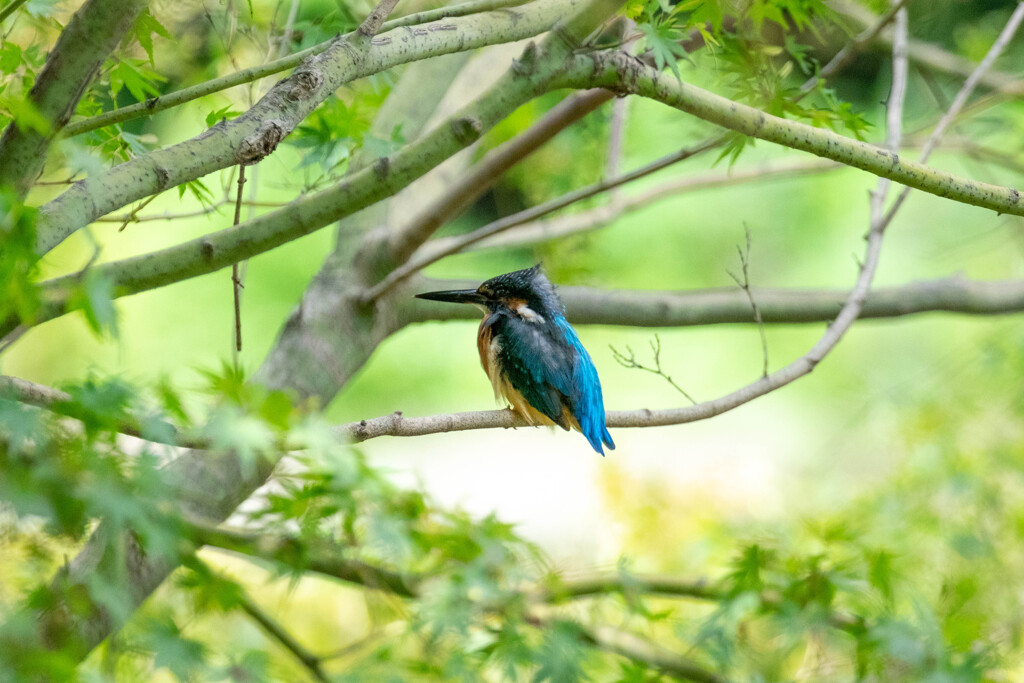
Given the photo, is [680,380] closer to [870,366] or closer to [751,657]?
[870,366]

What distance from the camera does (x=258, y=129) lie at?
1.33 metres

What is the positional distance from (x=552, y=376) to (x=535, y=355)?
3.0 inches

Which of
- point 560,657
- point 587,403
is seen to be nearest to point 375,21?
point 587,403

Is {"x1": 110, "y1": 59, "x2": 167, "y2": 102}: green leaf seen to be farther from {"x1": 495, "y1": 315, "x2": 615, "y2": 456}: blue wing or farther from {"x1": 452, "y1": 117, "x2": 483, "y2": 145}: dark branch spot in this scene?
{"x1": 495, "y1": 315, "x2": 615, "y2": 456}: blue wing

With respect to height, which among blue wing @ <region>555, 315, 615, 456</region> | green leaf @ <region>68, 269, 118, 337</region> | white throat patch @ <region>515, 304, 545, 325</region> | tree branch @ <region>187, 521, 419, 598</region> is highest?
white throat patch @ <region>515, 304, 545, 325</region>

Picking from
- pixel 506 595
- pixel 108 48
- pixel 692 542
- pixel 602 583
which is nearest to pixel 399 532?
pixel 506 595

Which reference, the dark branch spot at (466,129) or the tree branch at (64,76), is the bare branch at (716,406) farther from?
the tree branch at (64,76)

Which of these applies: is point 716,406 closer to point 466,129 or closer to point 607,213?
point 466,129

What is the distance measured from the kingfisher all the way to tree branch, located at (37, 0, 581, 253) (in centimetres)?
101

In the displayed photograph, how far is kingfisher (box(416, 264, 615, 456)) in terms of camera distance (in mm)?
2311

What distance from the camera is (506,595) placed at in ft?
7.25

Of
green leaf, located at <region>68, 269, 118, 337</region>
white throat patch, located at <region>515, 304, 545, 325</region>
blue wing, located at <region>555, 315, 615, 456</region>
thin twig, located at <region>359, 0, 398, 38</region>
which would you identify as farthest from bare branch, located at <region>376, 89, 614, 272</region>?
green leaf, located at <region>68, 269, 118, 337</region>

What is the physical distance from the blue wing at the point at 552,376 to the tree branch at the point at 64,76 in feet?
4.46

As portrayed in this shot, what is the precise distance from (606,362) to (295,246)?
235 cm
